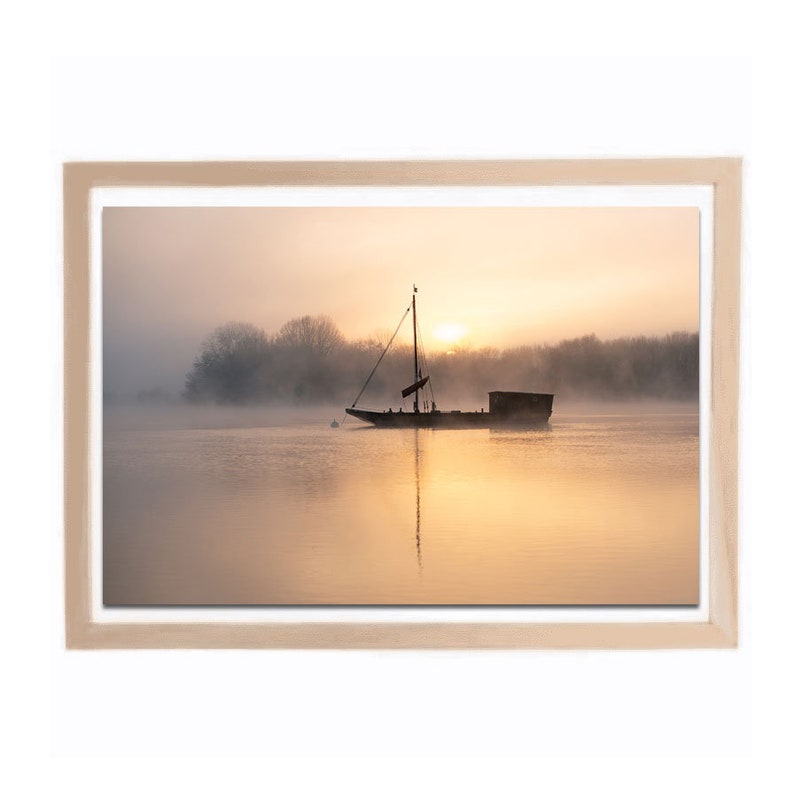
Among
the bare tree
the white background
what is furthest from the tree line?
the white background

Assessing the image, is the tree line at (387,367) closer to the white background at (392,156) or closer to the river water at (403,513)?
the river water at (403,513)

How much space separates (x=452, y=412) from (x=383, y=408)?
19 centimetres

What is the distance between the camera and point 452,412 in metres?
2.53

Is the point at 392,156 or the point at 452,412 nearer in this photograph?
the point at 392,156

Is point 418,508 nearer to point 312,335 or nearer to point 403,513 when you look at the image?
point 403,513

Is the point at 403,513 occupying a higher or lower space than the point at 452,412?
lower

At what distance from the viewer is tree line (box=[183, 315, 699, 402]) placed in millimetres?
2494

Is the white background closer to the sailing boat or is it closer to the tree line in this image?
the tree line

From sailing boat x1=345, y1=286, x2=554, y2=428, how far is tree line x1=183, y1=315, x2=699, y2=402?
20mm

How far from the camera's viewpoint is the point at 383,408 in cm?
251

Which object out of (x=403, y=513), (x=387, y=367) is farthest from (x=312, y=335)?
(x=403, y=513)

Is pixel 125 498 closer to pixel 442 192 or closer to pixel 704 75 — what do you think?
pixel 442 192

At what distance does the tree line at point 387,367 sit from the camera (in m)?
2.49

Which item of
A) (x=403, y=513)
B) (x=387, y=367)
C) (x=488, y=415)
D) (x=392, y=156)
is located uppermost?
(x=392, y=156)
